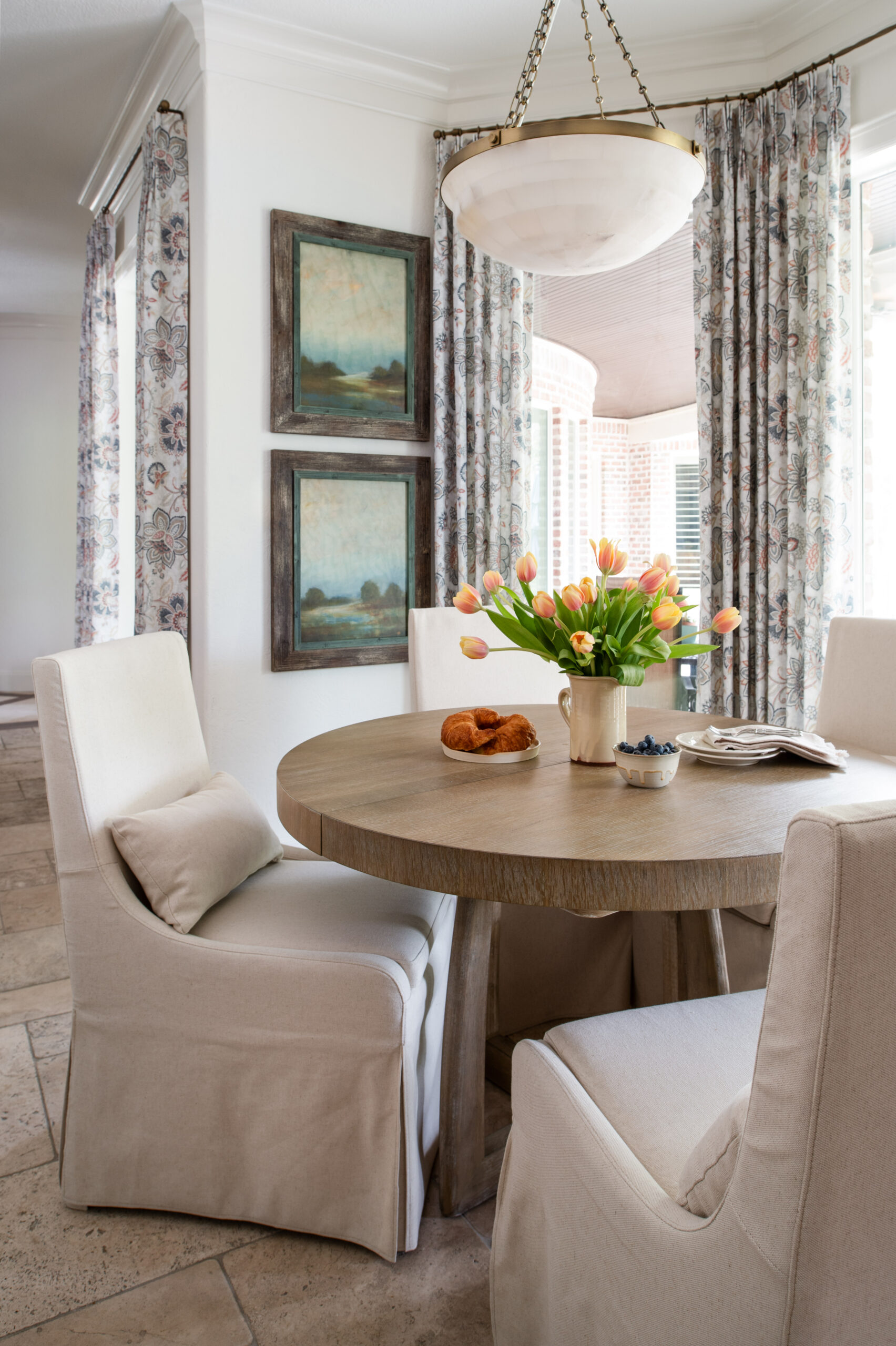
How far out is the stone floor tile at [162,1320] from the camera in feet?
4.28

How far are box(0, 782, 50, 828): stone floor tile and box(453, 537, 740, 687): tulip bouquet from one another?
2.98 metres

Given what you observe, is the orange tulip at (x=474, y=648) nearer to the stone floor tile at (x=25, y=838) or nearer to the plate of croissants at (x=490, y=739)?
the plate of croissants at (x=490, y=739)

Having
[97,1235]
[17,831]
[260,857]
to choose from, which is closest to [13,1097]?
[97,1235]

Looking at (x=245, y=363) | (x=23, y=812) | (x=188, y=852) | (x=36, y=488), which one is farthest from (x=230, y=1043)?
(x=36, y=488)

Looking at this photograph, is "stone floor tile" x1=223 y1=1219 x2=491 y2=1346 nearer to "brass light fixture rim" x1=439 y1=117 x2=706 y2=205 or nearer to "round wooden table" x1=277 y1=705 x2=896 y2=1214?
"round wooden table" x1=277 y1=705 x2=896 y2=1214

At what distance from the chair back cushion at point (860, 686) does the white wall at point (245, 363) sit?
182 cm

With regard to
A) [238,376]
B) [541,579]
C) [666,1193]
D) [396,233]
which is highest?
[396,233]

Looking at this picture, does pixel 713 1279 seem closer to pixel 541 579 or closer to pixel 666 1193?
pixel 666 1193

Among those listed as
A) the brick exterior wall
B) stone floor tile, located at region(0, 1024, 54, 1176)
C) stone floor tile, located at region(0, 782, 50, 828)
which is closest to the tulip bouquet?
stone floor tile, located at region(0, 1024, 54, 1176)

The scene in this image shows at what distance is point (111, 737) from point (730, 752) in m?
1.14

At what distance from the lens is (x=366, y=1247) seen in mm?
1465

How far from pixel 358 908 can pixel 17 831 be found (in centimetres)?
277

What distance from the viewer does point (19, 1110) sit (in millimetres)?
1878

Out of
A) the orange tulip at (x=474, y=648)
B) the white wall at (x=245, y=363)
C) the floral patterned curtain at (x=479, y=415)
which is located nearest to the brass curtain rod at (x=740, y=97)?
the floral patterned curtain at (x=479, y=415)
